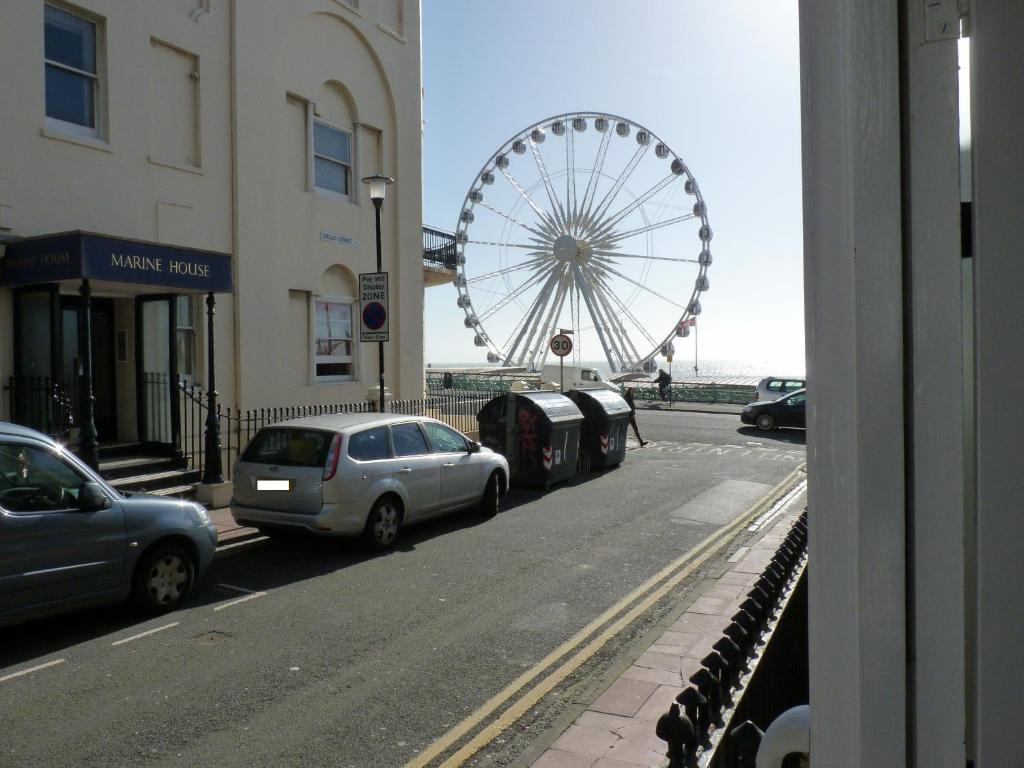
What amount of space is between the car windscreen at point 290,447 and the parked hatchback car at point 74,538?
6.54 ft

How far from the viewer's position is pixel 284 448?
9.56 m

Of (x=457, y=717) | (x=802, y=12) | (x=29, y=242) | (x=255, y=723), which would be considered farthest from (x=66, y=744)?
(x=29, y=242)

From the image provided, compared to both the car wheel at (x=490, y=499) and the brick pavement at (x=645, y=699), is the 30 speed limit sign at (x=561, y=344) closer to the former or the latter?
the car wheel at (x=490, y=499)

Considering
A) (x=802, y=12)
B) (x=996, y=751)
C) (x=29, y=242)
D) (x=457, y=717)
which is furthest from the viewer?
(x=29, y=242)

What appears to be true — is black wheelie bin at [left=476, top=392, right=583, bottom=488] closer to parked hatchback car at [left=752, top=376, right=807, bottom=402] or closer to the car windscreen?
the car windscreen

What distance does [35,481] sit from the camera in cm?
635

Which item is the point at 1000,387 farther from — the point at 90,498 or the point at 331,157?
the point at 331,157

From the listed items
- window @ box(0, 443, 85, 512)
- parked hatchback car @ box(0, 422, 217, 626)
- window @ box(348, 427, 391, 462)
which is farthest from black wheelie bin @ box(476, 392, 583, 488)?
window @ box(0, 443, 85, 512)

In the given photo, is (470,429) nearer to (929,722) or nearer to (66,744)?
(66,744)

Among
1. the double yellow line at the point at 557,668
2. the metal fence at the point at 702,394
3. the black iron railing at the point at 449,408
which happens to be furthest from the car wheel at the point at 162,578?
the metal fence at the point at 702,394

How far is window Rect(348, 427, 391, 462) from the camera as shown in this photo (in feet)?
31.1

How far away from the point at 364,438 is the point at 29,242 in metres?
5.47

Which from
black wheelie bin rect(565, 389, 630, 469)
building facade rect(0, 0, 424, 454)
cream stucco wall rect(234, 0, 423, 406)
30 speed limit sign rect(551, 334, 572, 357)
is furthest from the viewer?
30 speed limit sign rect(551, 334, 572, 357)

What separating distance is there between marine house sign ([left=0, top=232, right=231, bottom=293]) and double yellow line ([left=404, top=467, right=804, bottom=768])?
8.05 metres
